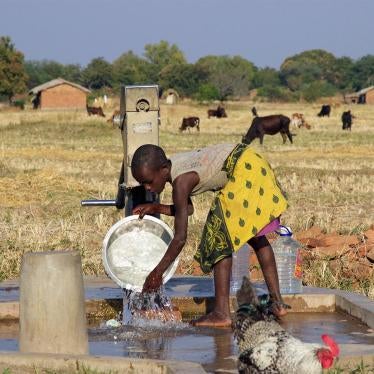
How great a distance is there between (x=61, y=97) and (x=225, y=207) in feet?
239

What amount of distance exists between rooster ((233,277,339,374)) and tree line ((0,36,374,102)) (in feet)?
219

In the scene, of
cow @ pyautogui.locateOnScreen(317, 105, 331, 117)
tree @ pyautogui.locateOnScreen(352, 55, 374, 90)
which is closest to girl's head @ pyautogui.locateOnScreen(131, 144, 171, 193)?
cow @ pyautogui.locateOnScreen(317, 105, 331, 117)

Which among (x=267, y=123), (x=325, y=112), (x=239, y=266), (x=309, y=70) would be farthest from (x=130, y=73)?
(x=239, y=266)

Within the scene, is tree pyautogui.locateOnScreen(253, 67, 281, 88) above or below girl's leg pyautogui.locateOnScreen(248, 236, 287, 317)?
above

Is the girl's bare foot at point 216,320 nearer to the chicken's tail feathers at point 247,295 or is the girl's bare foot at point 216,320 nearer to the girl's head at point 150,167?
the girl's head at point 150,167

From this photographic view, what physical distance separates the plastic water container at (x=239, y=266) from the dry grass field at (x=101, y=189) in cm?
118

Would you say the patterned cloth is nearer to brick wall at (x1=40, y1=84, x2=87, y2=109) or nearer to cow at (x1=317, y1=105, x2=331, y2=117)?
cow at (x1=317, y1=105, x2=331, y2=117)

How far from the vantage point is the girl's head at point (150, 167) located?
21.2ft

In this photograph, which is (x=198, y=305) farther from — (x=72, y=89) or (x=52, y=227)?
(x=72, y=89)

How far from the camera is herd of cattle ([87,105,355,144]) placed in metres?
24.6

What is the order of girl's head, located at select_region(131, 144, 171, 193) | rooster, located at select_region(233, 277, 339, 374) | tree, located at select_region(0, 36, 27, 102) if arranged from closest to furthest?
rooster, located at select_region(233, 277, 339, 374), girl's head, located at select_region(131, 144, 171, 193), tree, located at select_region(0, 36, 27, 102)

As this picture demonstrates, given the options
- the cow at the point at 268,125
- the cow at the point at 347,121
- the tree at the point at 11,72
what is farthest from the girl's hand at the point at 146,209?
the tree at the point at 11,72

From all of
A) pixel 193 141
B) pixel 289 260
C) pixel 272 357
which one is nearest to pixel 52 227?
pixel 289 260

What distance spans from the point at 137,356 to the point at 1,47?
7506cm
